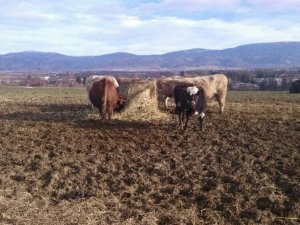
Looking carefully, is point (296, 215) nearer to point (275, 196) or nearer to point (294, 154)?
point (275, 196)

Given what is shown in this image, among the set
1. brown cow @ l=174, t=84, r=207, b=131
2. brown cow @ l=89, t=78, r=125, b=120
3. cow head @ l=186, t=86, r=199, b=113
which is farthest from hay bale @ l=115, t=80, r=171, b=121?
cow head @ l=186, t=86, r=199, b=113

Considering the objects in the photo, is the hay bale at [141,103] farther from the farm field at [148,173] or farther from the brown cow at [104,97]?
the farm field at [148,173]

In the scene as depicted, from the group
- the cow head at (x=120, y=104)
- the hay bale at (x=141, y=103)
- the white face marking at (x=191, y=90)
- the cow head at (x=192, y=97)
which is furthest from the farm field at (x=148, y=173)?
the cow head at (x=120, y=104)

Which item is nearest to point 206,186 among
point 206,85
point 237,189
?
point 237,189

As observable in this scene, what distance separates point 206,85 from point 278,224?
1141cm

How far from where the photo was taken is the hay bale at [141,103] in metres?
15.6

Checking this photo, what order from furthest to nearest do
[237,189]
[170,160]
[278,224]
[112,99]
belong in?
[112,99] → [170,160] → [237,189] → [278,224]

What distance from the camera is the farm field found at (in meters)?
6.87

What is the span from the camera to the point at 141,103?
1641 centimetres

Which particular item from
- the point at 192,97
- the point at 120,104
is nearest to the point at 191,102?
the point at 192,97

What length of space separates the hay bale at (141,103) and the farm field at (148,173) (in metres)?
1.48

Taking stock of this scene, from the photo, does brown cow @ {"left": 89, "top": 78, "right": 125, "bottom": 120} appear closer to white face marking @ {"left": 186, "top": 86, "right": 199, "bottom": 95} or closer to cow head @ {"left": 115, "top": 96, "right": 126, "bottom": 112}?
cow head @ {"left": 115, "top": 96, "right": 126, "bottom": 112}

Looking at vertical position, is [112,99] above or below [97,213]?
above

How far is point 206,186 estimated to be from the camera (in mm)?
8016
